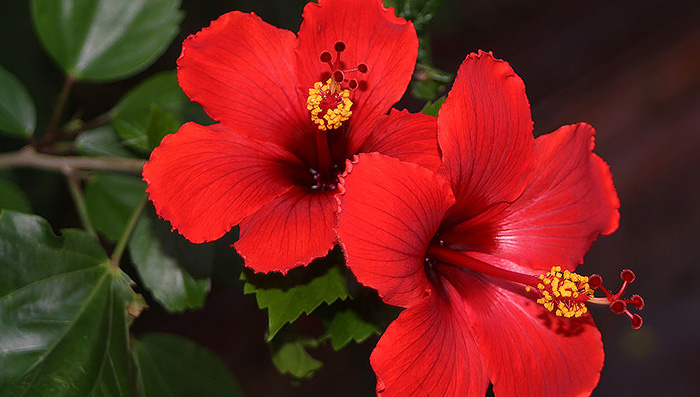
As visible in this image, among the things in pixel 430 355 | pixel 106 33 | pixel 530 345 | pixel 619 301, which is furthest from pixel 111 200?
pixel 619 301

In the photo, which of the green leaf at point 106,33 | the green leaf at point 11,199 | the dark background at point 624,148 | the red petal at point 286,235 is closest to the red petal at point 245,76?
the red petal at point 286,235

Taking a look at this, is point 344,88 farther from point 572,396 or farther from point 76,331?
point 76,331

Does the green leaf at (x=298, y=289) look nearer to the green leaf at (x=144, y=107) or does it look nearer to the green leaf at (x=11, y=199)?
the green leaf at (x=144, y=107)

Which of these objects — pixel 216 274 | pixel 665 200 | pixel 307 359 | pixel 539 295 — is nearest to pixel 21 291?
pixel 216 274

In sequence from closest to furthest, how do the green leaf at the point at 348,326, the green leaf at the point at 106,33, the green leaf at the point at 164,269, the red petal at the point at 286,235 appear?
the red petal at the point at 286,235 < the green leaf at the point at 348,326 < the green leaf at the point at 164,269 < the green leaf at the point at 106,33

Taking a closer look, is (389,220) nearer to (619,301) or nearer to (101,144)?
(619,301)
